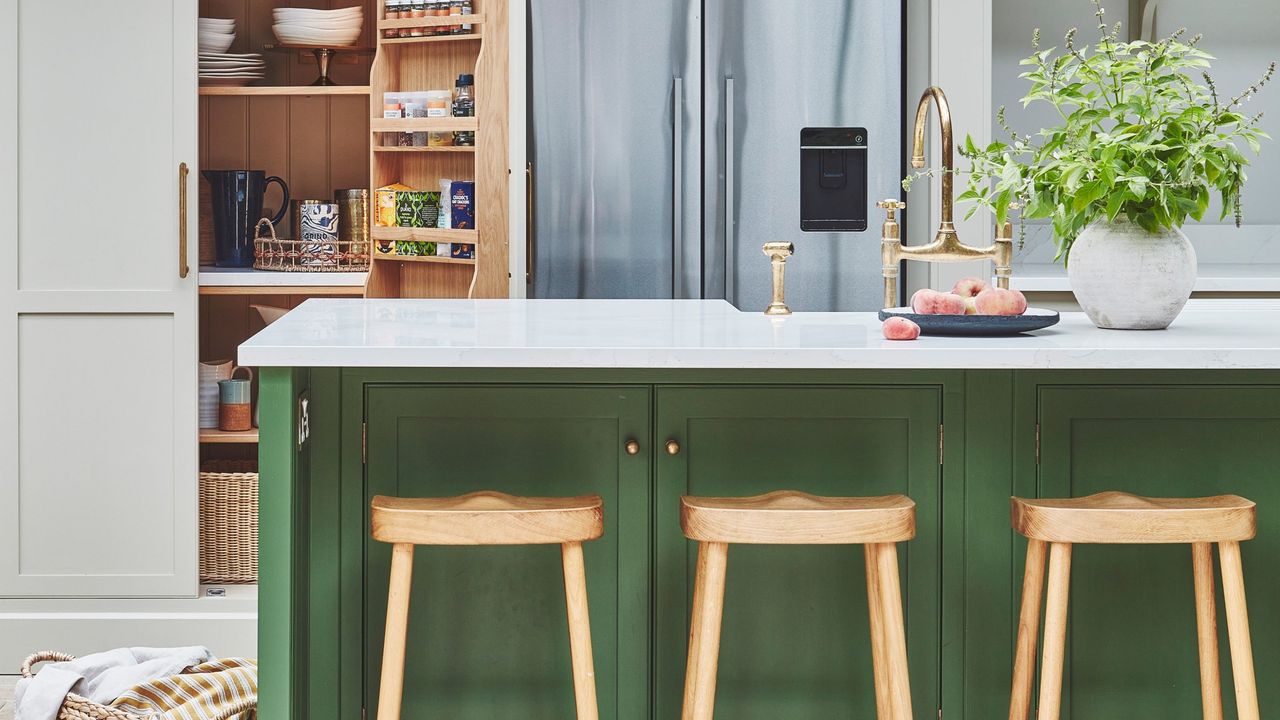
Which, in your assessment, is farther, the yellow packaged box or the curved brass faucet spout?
the yellow packaged box

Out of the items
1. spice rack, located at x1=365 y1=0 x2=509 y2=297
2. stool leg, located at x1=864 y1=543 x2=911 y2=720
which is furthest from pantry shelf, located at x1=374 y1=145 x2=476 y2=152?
stool leg, located at x1=864 y1=543 x2=911 y2=720

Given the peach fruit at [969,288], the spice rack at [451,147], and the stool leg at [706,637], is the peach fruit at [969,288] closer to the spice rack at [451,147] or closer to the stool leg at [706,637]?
the stool leg at [706,637]

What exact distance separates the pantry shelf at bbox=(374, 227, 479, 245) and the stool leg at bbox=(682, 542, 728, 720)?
1.74 m

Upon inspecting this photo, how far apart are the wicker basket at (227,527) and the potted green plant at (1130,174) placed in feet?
7.31

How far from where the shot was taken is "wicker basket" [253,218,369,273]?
11.5ft

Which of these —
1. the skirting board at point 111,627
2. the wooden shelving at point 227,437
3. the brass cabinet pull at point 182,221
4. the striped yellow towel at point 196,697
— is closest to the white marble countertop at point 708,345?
the striped yellow towel at point 196,697

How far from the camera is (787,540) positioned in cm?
167

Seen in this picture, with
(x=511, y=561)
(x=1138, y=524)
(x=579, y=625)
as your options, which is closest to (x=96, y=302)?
(x=511, y=561)

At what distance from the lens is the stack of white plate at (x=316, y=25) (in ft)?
11.7

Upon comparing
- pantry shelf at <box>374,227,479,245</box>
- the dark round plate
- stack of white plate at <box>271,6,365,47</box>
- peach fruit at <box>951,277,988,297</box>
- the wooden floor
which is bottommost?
the wooden floor

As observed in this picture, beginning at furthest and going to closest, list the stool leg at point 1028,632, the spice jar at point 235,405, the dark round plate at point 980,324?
the spice jar at point 235,405 → the dark round plate at point 980,324 → the stool leg at point 1028,632

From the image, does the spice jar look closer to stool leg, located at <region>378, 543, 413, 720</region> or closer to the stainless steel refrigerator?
the stainless steel refrigerator

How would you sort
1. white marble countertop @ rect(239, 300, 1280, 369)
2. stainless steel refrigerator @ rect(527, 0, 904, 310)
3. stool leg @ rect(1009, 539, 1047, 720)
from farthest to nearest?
stainless steel refrigerator @ rect(527, 0, 904, 310), stool leg @ rect(1009, 539, 1047, 720), white marble countertop @ rect(239, 300, 1280, 369)

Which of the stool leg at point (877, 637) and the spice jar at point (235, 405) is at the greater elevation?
the spice jar at point (235, 405)
